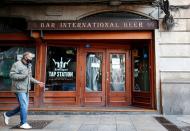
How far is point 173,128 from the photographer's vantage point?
7.90 meters

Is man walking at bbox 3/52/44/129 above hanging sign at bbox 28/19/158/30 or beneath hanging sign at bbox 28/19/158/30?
beneath

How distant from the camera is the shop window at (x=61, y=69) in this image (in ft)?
37.5

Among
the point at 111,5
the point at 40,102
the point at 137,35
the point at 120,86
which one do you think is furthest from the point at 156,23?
the point at 40,102

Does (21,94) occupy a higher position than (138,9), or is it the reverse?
(138,9)

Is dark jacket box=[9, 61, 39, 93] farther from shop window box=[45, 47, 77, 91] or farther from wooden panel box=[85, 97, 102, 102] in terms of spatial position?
wooden panel box=[85, 97, 102, 102]

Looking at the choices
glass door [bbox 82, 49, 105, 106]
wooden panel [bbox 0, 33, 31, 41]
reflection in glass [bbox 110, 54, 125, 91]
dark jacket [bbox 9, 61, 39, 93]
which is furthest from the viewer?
reflection in glass [bbox 110, 54, 125, 91]

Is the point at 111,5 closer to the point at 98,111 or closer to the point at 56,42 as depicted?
the point at 56,42

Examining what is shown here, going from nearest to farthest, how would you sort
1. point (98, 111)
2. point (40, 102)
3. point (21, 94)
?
point (21, 94) < point (98, 111) < point (40, 102)

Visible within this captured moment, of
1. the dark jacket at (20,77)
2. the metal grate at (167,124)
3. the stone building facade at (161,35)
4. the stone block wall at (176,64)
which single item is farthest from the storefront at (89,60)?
the dark jacket at (20,77)

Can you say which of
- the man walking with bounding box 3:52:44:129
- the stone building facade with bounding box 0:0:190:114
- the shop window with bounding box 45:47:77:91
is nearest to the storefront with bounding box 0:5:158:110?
the shop window with bounding box 45:47:77:91

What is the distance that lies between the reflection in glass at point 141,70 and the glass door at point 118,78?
32 centimetres

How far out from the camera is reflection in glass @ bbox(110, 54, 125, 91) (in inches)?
462

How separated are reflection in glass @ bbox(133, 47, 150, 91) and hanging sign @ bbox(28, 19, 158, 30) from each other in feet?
3.55

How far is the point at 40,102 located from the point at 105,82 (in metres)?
2.60
